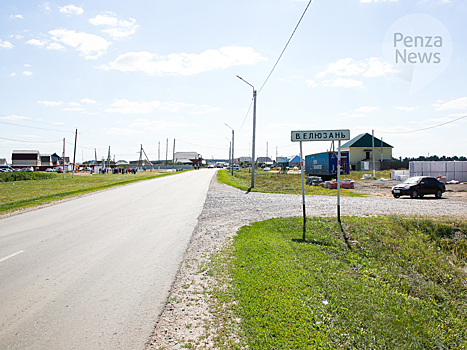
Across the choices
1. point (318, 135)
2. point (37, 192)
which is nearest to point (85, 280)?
point (318, 135)

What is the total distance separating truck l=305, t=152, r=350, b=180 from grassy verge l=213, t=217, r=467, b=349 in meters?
23.9

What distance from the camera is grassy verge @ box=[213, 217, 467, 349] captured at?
153 inches

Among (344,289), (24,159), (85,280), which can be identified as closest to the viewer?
(344,289)

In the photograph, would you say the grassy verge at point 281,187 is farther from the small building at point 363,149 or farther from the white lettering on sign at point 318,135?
the small building at point 363,149

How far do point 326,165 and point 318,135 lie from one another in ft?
83.2

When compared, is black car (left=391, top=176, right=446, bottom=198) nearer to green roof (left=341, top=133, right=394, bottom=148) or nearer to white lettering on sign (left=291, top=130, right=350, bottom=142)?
white lettering on sign (left=291, top=130, right=350, bottom=142)

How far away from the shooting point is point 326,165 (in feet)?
113

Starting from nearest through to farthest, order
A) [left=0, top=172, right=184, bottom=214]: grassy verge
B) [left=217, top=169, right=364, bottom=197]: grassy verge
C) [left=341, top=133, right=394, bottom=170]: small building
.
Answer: [left=0, top=172, right=184, bottom=214]: grassy verge < [left=217, top=169, right=364, bottom=197]: grassy verge < [left=341, top=133, right=394, bottom=170]: small building

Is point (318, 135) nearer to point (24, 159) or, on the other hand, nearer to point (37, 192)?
point (37, 192)

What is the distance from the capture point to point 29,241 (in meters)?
8.59

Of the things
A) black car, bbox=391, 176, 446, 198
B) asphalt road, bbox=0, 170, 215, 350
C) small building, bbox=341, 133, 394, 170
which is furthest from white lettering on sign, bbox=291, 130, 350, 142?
small building, bbox=341, 133, 394, 170

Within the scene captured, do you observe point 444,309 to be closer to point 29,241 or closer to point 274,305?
point 274,305

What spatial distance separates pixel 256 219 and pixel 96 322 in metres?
8.47

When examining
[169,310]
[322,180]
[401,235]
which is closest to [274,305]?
[169,310]
